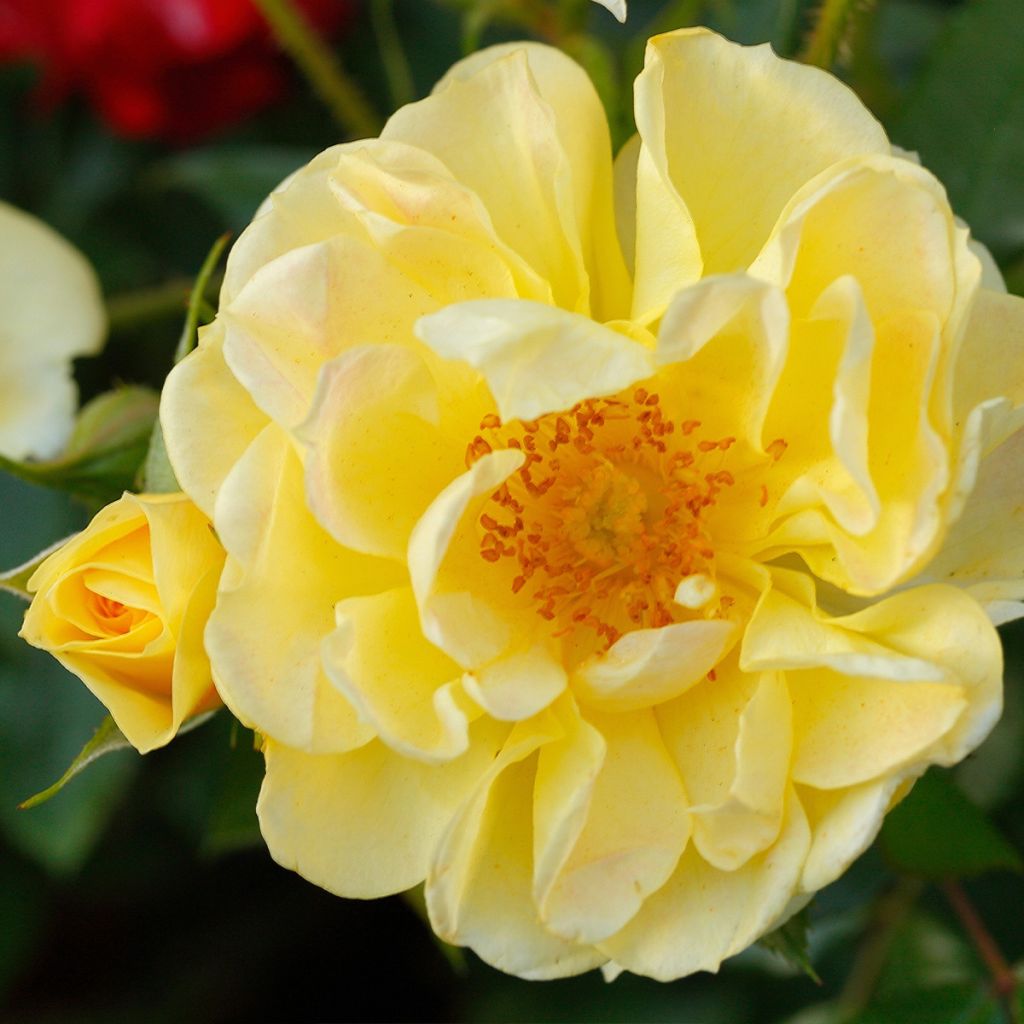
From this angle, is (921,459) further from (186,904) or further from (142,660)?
(186,904)

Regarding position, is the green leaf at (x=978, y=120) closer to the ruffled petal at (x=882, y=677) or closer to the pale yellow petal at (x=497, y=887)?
the ruffled petal at (x=882, y=677)

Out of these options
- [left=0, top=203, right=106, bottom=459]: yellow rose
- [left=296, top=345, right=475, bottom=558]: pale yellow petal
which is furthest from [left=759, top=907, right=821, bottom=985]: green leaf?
[left=0, top=203, right=106, bottom=459]: yellow rose

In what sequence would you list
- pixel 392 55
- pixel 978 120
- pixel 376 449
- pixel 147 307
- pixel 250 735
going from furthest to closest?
1. pixel 392 55
2. pixel 147 307
3. pixel 978 120
4. pixel 250 735
5. pixel 376 449

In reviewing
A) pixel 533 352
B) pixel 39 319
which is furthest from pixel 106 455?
pixel 533 352

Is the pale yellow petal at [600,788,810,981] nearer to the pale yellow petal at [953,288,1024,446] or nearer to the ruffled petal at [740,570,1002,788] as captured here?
the ruffled petal at [740,570,1002,788]

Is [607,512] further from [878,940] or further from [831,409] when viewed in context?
[878,940]

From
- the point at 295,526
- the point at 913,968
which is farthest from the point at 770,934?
the point at 913,968
